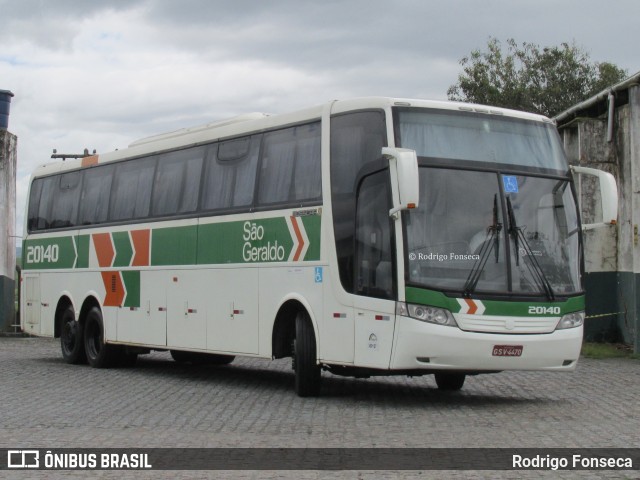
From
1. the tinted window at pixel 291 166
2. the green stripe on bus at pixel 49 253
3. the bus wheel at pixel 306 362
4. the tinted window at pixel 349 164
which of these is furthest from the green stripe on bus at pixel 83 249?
the tinted window at pixel 349 164

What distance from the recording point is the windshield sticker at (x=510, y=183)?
46.2 feet

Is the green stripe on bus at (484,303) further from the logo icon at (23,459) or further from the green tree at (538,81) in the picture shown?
the green tree at (538,81)

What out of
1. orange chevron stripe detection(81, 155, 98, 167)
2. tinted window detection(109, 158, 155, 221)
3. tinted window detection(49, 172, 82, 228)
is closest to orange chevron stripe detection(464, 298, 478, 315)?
tinted window detection(109, 158, 155, 221)

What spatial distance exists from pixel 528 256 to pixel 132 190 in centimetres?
866

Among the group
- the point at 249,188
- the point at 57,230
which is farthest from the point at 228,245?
the point at 57,230

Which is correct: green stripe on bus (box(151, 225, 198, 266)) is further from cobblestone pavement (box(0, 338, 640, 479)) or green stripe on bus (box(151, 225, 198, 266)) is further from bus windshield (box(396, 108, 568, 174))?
bus windshield (box(396, 108, 568, 174))

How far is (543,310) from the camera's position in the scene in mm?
13898

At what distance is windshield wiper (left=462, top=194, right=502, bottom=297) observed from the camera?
13516mm

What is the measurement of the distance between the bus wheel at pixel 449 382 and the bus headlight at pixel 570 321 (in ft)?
7.27

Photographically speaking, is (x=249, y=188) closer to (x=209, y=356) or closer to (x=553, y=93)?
(x=209, y=356)

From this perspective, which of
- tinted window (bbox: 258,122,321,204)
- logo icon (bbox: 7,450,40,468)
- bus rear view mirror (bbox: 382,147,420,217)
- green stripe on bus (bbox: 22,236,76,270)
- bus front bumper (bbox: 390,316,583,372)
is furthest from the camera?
green stripe on bus (bbox: 22,236,76,270)

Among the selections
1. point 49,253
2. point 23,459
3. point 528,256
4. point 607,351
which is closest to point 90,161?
point 49,253

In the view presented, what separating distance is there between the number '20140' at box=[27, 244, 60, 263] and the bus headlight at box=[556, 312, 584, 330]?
38.5 feet

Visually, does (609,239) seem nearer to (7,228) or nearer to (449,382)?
(449,382)
